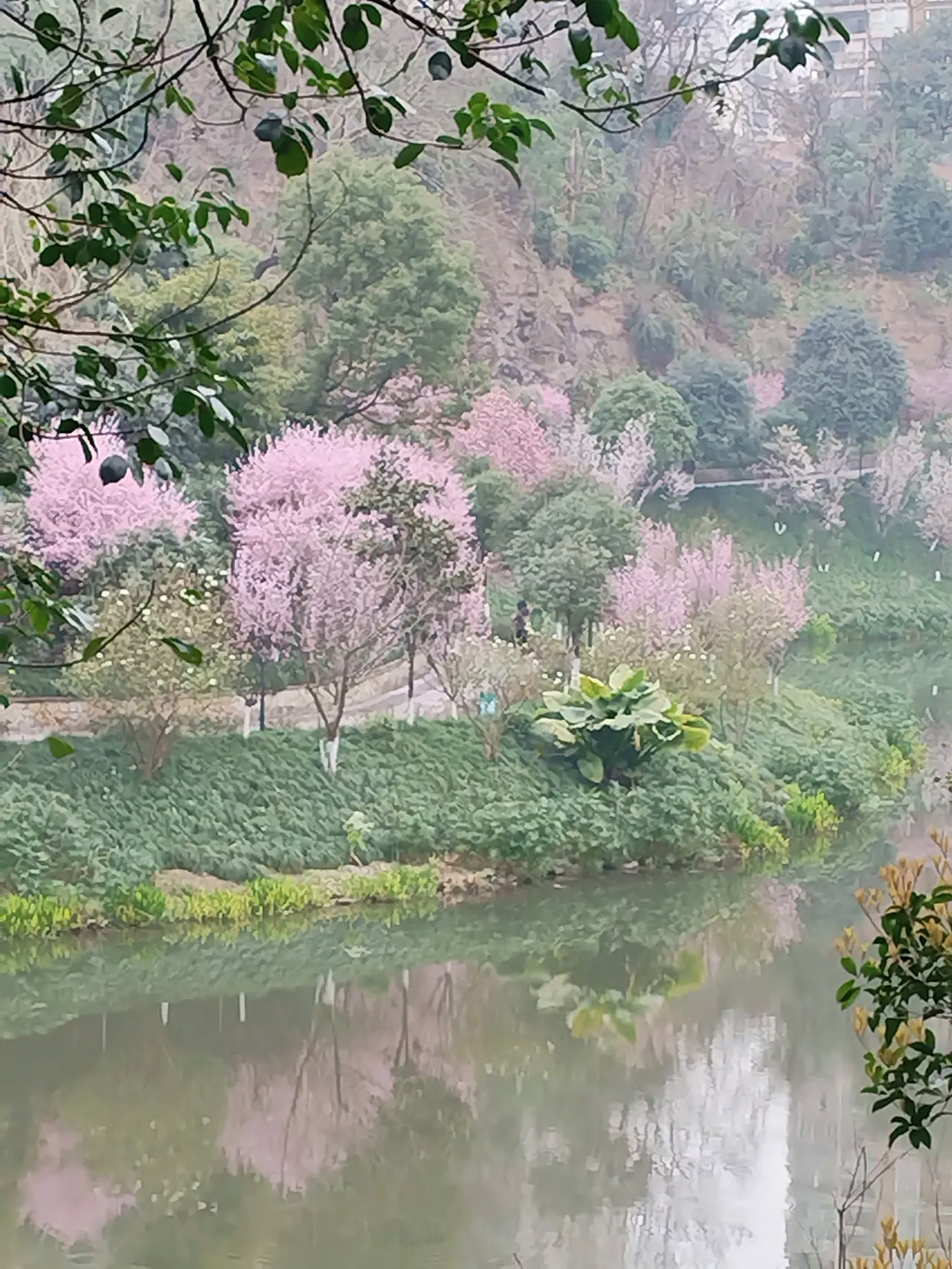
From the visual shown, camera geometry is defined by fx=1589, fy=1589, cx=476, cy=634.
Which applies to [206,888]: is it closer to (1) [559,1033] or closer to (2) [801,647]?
(1) [559,1033]

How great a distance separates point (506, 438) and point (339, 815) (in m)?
3.91

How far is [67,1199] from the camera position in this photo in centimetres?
424

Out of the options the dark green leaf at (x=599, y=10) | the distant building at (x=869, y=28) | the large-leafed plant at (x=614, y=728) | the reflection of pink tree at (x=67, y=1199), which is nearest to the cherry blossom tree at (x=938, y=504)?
the distant building at (x=869, y=28)

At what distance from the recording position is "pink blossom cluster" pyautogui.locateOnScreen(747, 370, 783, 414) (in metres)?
14.2

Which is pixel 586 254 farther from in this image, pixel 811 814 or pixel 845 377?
pixel 811 814

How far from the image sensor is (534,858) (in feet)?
24.0

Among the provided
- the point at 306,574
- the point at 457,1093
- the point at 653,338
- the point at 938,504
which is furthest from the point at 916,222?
the point at 457,1093

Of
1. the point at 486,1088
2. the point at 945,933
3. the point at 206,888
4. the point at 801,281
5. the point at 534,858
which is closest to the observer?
the point at 945,933

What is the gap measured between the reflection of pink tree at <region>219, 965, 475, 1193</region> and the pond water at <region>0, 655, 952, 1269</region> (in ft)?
0.04

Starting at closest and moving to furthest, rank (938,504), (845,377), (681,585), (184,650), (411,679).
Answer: (184,650) → (411,679) → (681,585) → (845,377) → (938,504)

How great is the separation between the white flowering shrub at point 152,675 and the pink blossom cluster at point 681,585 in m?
2.59

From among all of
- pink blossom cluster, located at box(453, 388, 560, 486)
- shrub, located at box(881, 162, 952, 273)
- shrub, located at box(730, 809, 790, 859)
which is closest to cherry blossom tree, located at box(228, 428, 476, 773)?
shrub, located at box(730, 809, 790, 859)

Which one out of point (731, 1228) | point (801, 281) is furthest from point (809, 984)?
point (801, 281)

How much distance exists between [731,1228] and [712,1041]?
5.13ft
